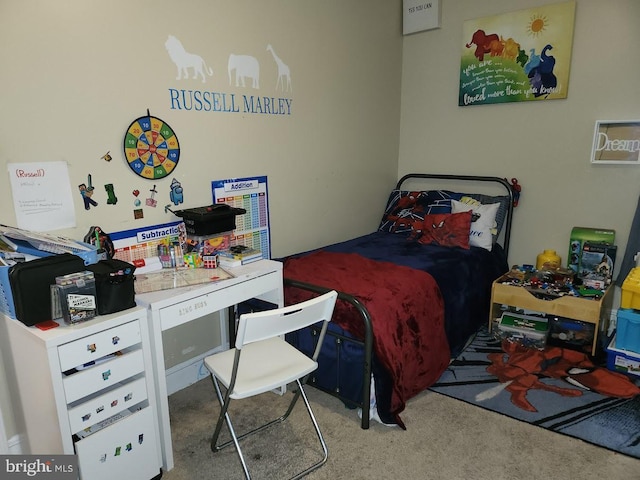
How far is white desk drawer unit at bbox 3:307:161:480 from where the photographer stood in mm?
1418

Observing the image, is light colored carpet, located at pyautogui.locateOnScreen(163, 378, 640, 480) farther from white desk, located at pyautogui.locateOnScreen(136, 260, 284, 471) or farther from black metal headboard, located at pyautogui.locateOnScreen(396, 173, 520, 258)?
black metal headboard, located at pyautogui.locateOnScreen(396, 173, 520, 258)

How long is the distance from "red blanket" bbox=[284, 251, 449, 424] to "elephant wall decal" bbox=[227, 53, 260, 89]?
1.06m

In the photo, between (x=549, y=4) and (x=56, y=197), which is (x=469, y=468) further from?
(x=549, y=4)

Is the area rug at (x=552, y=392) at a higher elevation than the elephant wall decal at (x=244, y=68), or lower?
lower

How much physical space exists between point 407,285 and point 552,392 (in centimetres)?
93

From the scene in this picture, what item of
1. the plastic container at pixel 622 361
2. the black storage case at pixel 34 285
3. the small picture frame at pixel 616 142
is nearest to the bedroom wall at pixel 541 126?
the small picture frame at pixel 616 142

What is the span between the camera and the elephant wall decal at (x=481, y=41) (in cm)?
320

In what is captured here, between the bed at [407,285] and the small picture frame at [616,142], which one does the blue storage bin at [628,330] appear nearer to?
the bed at [407,285]

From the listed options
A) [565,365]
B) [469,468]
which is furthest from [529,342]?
[469,468]

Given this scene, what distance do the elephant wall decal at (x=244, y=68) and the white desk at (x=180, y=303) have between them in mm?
1076

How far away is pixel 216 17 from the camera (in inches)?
89.0

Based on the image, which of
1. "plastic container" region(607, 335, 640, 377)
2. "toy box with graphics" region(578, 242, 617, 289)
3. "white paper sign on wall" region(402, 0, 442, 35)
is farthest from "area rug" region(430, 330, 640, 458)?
"white paper sign on wall" region(402, 0, 442, 35)

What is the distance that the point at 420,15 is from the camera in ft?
11.2

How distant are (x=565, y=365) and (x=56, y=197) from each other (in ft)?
9.02
